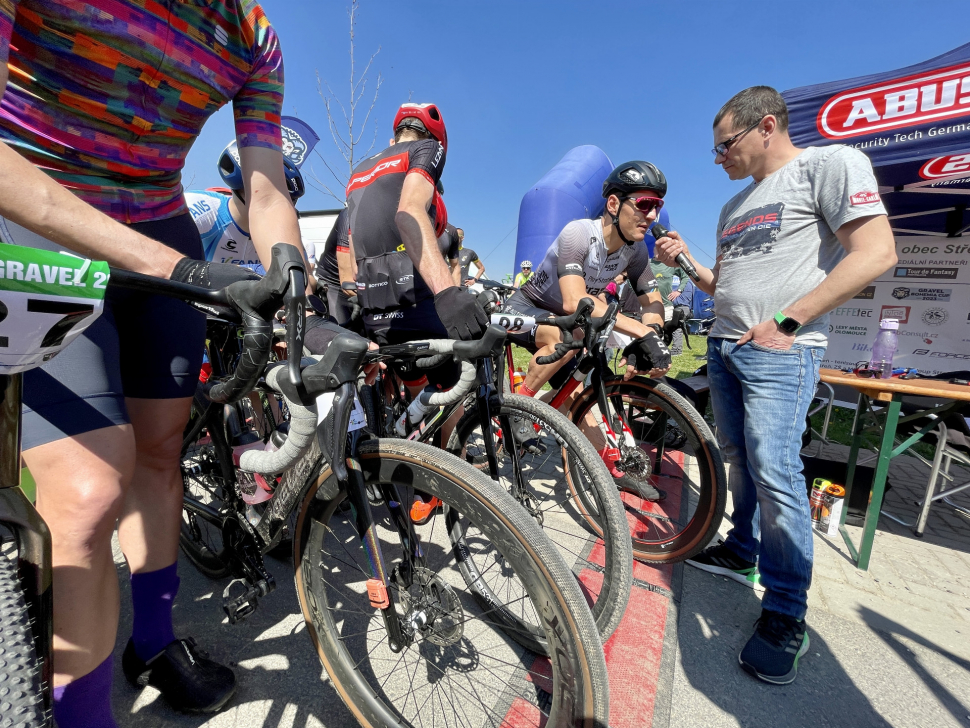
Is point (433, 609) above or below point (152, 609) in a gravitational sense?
above

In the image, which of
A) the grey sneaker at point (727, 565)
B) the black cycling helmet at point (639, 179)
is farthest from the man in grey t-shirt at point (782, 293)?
the black cycling helmet at point (639, 179)

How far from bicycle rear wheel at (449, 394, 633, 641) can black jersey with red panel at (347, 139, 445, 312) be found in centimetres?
73

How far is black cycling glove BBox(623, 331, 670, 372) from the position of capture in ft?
8.34

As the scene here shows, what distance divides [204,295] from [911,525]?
14.2 ft

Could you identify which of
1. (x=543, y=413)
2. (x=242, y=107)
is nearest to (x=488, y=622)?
(x=543, y=413)

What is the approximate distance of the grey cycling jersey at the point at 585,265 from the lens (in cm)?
290

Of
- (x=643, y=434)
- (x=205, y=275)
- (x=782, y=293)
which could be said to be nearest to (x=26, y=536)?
(x=205, y=275)

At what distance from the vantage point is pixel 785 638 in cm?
180

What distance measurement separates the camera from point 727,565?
2432 mm

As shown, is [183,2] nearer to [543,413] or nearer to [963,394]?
[543,413]

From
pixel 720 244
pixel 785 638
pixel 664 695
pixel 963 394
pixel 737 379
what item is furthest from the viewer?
pixel 963 394

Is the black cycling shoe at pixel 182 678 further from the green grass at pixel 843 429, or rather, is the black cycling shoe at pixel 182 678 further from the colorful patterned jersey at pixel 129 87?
the green grass at pixel 843 429

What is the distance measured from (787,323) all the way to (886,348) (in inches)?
72.3

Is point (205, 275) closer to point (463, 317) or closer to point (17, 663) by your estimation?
point (17, 663)
